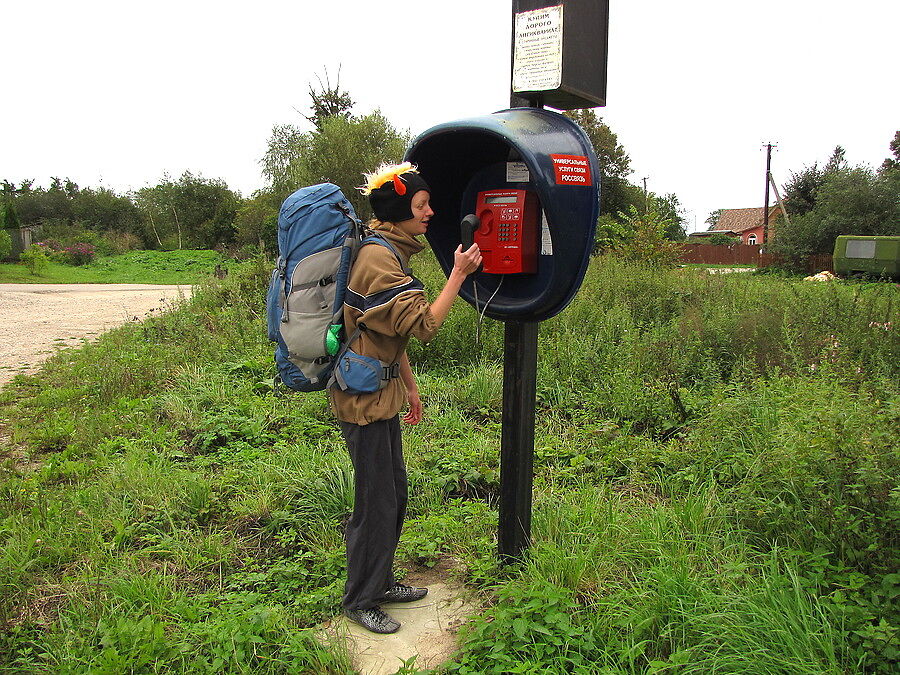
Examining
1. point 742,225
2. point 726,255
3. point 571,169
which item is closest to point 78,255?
point 571,169

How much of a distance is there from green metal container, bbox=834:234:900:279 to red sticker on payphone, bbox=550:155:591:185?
22.6 metres

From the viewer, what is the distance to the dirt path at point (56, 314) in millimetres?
9156

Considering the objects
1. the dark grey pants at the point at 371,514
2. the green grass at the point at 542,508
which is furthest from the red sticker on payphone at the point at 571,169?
the green grass at the point at 542,508

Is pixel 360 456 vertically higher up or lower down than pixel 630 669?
higher up

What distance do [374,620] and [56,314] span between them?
13096 mm

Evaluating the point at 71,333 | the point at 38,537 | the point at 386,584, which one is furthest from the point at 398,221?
the point at 71,333

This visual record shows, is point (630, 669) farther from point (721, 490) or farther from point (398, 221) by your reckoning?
point (398, 221)

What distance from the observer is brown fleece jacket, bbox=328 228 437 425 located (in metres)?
2.48

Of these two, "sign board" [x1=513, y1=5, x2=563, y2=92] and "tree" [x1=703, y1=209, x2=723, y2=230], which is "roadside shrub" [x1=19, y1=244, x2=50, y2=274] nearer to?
"sign board" [x1=513, y1=5, x2=563, y2=92]

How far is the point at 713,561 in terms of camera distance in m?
2.76

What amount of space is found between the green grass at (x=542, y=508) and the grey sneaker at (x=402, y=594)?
215mm

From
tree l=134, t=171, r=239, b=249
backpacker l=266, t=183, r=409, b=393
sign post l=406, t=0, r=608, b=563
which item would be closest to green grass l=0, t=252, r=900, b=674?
sign post l=406, t=0, r=608, b=563

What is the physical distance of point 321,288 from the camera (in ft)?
8.58

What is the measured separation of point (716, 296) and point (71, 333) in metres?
9.39
